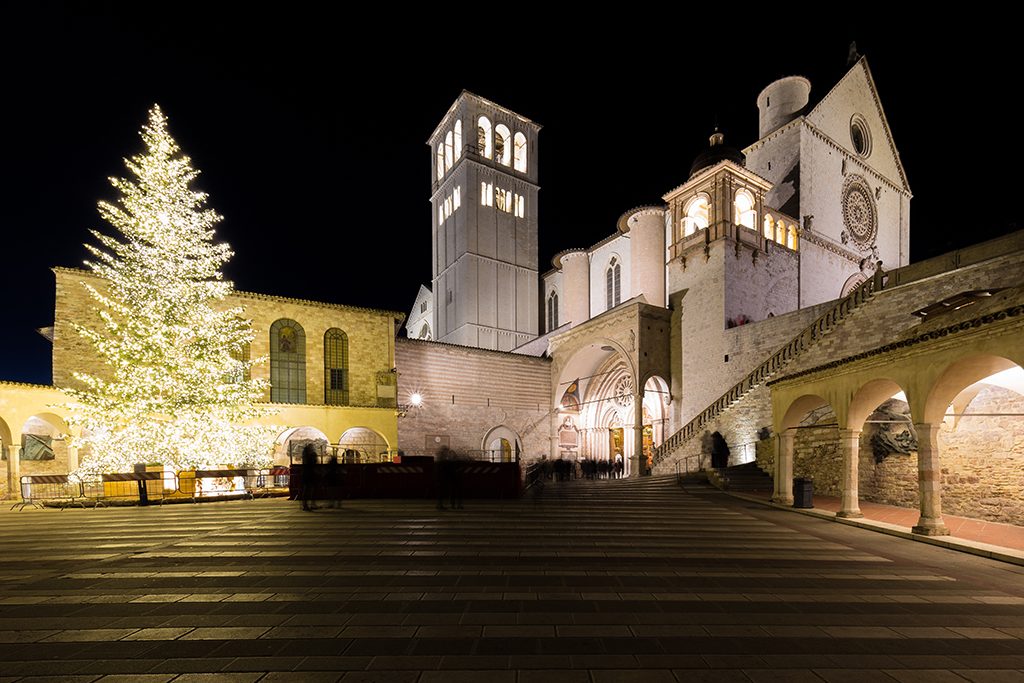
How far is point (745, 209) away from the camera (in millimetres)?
26516

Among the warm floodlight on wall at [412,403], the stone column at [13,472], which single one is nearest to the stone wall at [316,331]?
the warm floodlight on wall at [412,403]

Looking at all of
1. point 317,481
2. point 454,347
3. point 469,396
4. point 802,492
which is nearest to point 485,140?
point 454,347

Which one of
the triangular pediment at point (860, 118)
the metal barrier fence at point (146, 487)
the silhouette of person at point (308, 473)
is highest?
the triangular pediment at point (860, 118)

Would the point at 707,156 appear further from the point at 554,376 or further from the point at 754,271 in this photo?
the point at 554,376

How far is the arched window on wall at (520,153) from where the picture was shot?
1779 inches

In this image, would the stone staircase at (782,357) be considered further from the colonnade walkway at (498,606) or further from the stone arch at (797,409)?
the colonnade walkway at (498,606)

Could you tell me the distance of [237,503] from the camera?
13805 mm

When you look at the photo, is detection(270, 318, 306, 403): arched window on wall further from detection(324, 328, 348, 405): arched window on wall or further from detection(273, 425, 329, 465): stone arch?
detection(273, 425, 329, 465): stone arch

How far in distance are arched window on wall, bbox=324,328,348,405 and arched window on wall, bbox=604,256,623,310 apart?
19063mm

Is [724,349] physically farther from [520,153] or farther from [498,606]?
[520,153]

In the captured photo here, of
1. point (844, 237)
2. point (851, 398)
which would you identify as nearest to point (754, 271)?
point (844, 237)

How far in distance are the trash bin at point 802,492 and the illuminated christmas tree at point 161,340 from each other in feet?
54.5

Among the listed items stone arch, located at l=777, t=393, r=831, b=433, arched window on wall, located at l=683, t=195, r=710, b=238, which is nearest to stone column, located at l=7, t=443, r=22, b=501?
stone arch, located at l=777, t=393, r=831, b=433

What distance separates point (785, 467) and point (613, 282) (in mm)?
23125
